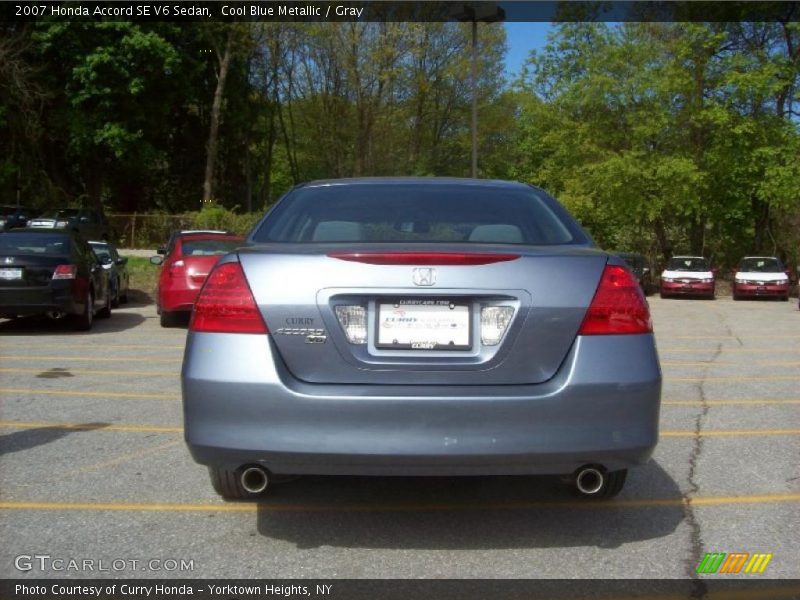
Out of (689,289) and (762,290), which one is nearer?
(762,290)

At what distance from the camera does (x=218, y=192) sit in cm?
4969

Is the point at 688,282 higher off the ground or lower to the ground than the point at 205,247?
lower

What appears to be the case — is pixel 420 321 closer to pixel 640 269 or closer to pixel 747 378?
pixel 747 378

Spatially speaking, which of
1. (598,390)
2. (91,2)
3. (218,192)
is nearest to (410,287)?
(598,390)

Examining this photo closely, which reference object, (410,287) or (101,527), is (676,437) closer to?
(410,287)

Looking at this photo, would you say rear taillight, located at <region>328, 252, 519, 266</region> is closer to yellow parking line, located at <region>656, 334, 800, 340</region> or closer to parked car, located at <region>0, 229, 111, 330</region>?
parked car, located at <region>0, 229, 111, 330</region>

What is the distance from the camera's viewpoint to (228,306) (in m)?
3.86

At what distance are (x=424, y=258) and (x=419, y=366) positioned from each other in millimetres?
437

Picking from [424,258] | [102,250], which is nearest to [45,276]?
[102,250]

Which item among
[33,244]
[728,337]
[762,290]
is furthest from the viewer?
[762,290]

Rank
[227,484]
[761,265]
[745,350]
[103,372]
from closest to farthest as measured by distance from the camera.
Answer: [227,484], [103,372], [745,350], [761,265]

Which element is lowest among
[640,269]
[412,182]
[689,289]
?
[689,289]

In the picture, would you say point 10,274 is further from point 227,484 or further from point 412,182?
point 227,484

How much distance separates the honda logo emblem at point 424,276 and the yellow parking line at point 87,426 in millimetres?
3101
